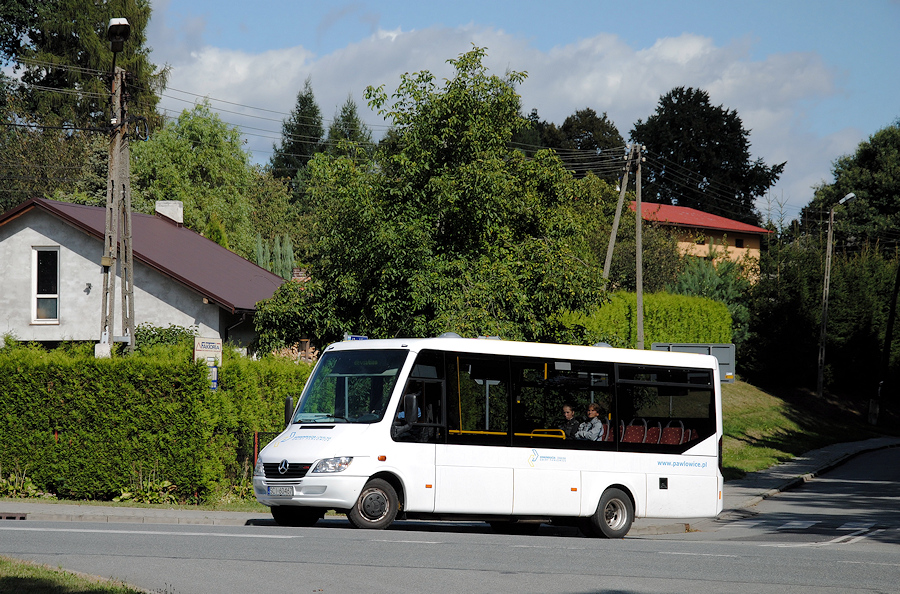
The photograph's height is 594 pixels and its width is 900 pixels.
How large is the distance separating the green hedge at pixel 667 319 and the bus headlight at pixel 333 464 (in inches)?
1114

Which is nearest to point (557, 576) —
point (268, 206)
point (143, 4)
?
point (143, 4)

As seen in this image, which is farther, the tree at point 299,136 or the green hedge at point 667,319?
the tree at point 299,136

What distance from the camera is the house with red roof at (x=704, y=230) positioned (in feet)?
230

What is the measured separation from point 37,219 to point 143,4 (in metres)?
34.8

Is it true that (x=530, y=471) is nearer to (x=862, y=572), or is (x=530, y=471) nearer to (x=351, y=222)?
(x=862, y=572)

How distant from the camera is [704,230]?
251 feet

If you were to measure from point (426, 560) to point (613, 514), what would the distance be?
6001mm

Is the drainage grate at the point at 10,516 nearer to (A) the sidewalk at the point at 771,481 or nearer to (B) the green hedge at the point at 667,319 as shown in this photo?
(A) the sidewalk at the point at 771,481

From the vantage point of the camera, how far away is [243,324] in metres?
32.9

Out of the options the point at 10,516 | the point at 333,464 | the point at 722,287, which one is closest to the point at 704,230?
the point at 722,287

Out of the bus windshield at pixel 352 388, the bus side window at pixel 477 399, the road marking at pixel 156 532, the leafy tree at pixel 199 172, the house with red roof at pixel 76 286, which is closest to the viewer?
the road marking at pixel 156 532

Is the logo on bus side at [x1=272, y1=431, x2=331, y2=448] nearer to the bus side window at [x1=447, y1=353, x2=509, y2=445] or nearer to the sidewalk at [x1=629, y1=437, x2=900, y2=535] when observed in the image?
the bus side window at [x1=447, y1=353, x2=509, y2=445]

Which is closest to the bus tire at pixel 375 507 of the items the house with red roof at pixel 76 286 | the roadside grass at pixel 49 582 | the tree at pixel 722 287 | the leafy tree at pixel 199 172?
the roadside grass at pixel 49 582

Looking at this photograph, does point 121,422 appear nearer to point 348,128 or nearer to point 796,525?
point 796,525
